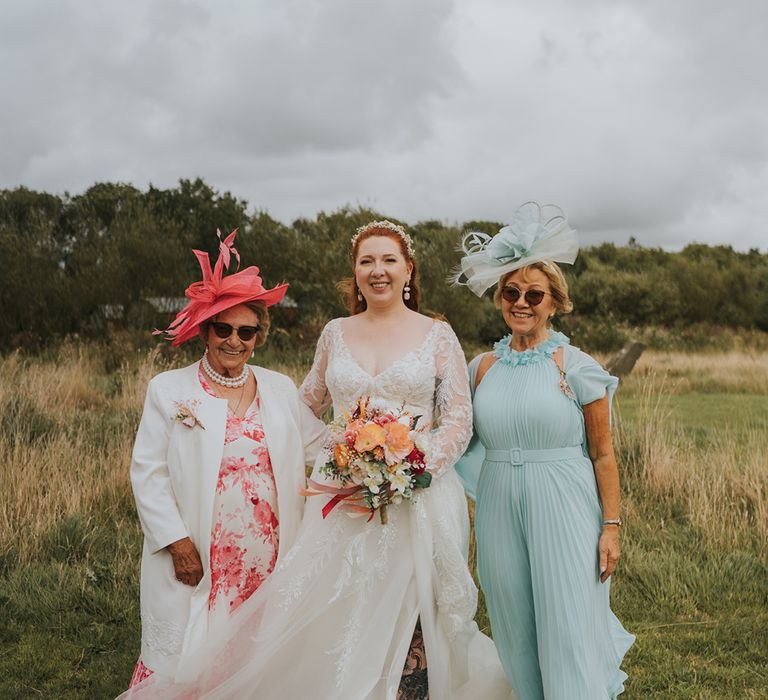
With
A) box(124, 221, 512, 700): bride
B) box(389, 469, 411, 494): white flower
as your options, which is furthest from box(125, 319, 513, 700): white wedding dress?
box(389, 469, 411, 494): white flower

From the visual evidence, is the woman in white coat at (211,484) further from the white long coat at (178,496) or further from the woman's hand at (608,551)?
the woman's hand at (608,551)

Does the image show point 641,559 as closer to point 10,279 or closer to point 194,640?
point 194,640

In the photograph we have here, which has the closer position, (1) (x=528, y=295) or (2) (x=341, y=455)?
(2) (x=341, y=455)

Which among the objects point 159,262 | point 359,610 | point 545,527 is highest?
point 159,262

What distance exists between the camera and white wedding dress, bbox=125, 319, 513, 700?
3.59m

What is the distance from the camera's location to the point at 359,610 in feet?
11.8

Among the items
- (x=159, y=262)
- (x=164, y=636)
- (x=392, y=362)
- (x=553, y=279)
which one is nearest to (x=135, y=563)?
(x=164, y=636)

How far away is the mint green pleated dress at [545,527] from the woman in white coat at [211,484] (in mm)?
978

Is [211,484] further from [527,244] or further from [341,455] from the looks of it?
[527,244]

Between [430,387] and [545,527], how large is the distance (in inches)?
32.6

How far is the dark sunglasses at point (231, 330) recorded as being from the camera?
3854mm

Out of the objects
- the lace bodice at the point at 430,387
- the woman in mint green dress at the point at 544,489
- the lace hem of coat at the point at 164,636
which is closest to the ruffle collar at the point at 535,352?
the woman in mint green dress at the point at 544,489

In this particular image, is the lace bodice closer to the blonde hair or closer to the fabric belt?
the fabric belt

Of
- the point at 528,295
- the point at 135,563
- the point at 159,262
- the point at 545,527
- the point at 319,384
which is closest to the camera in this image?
the point at 545,527
